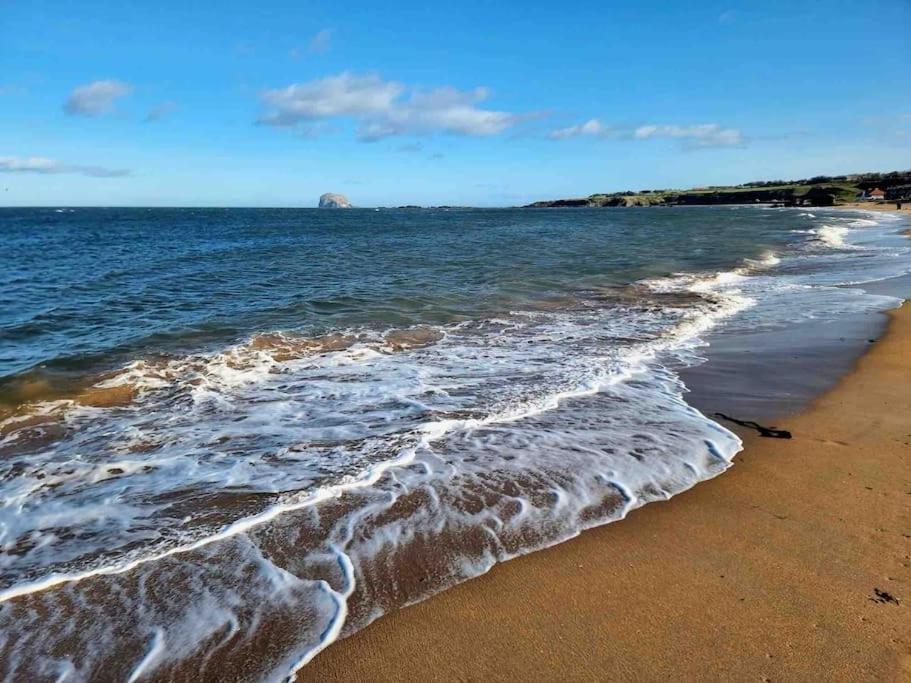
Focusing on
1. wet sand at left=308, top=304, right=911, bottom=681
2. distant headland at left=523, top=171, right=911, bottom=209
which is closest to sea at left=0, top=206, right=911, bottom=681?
wet sand at left=308, top=304, right=911, bottom=681

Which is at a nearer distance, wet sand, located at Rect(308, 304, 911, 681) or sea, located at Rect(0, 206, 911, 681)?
wet sand, located at Rect(308, 304, 911, 681)

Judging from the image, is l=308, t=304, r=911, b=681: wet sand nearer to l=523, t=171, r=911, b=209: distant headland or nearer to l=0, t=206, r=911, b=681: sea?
l=0, t=206, r=911, b=681: sea

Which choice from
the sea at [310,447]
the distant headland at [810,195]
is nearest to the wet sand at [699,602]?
the sea at [310,447]

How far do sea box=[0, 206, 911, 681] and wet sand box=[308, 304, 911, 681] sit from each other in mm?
256

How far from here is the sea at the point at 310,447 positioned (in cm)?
347

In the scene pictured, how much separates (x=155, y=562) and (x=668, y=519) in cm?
381

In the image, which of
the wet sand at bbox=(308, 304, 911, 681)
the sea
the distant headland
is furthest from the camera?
the distant headland

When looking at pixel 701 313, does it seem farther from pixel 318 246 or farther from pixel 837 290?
pixel 318 246

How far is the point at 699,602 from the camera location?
3.36 m

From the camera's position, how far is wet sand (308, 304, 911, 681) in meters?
2.91

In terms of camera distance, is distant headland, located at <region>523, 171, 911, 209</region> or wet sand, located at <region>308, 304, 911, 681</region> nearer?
wet sand, located at <region>308, 304, 911, 681</region>

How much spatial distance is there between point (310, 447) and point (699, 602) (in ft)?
Answer: 13.0

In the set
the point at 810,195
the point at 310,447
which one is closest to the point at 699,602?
the point at 310,447

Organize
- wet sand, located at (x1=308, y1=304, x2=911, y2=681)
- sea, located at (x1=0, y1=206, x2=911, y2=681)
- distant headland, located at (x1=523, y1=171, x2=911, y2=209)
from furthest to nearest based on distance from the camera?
1. distant headland, located at (x1=523, y1=171, x2=911, y2=209)
2. sea, located at (x1=0, y1=206, x2=911, y2=681)
3. wet sand, located at (x1=308, y1=304, x2=911, y2=681)
